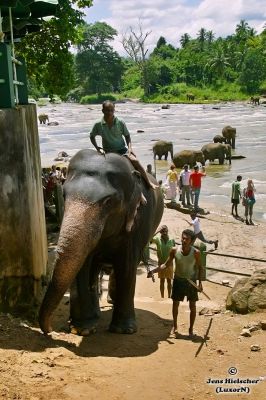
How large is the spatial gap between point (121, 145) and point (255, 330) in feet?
9.12

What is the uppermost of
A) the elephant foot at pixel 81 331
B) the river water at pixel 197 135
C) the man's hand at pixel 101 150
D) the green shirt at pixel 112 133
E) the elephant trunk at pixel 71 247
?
the green shirt at pixel 112 133

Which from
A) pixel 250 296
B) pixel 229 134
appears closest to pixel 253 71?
pixel 229 134

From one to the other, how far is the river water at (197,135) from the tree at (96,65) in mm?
19317

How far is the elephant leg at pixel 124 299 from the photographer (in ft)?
22.1

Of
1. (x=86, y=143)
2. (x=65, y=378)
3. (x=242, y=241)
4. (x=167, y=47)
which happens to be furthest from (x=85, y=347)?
(x=167, y=47)

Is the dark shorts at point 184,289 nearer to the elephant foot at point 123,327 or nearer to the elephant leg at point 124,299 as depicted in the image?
the elephant leg at point 124,299

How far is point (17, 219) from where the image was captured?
638cm

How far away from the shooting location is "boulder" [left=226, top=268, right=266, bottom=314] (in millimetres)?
7582

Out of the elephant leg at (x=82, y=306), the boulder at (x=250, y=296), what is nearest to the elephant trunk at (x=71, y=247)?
the elephant leg at (x=82, y=306)

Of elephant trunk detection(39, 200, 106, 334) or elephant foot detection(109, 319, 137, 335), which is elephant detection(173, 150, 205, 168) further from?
elephant trunk detection(39, 200, 106, 334)

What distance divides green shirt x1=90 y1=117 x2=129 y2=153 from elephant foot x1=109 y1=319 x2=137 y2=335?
6.87ft

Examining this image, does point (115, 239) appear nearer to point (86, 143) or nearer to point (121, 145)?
point (121, 145)

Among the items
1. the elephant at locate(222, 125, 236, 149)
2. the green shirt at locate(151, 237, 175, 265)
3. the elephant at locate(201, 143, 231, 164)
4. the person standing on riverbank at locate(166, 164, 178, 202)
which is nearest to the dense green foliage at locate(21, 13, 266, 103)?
the elephant at locate(222, 125, 236, 149)

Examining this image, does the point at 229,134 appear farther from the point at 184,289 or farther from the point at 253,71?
the point at 253,71
